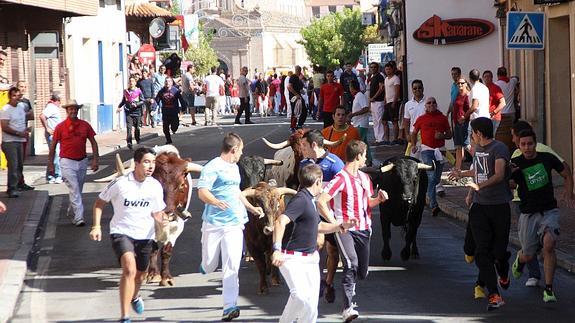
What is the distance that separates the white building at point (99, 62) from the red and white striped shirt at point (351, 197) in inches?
1206

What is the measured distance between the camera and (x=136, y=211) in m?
11.2

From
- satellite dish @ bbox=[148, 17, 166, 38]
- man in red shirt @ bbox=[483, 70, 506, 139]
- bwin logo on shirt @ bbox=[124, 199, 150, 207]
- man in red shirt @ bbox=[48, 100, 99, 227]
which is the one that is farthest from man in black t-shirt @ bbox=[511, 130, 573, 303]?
satellite dish @ bbox=[148, 17, 166, 38]

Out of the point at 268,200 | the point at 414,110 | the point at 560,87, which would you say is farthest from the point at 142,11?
the point at 268,200

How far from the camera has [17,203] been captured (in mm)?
21812

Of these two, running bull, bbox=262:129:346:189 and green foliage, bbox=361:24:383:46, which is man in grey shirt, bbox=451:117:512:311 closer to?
running bull, bbox=262:129:346:189

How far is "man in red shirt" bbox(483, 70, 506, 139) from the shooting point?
79.5 feet

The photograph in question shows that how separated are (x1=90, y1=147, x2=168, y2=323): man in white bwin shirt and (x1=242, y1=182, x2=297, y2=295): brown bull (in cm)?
130

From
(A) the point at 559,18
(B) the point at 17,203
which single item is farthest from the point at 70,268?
(A) the point at 559,18

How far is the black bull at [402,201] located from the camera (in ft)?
48.8

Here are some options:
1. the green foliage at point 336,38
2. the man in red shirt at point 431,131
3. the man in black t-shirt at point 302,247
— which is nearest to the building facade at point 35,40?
the man in red shirt at point 431,131

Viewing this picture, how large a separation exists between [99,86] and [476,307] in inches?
1457

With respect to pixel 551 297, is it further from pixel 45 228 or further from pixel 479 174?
pixel 45 228

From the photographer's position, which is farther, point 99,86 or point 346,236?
point 99,86

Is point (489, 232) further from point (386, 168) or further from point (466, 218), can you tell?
point (466, 218)
